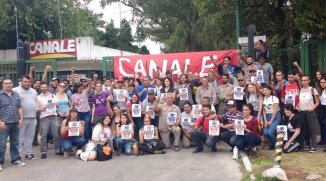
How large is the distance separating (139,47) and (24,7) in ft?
100.0

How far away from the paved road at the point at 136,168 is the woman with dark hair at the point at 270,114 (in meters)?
1.05

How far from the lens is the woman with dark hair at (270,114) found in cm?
1005

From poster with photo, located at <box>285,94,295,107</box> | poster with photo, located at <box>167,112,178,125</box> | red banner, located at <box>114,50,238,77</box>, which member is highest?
red banner, located at <box>114,50,238,77</box>

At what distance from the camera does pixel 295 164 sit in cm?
861

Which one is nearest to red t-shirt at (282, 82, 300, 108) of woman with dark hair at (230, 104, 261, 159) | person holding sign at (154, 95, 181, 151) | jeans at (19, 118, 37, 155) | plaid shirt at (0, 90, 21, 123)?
woman with dark hair at (230, 104, 261, 159)

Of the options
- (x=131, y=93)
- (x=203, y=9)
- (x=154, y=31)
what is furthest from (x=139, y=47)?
(x=131, y=93)

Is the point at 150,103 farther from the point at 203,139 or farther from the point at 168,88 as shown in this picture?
the point at 203,139

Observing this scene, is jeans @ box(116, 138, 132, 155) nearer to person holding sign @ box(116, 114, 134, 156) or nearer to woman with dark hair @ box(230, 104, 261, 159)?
person holding sign @ box(116, 114, 134, 156)

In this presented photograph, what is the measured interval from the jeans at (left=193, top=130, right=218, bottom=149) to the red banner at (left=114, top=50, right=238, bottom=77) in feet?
10.8

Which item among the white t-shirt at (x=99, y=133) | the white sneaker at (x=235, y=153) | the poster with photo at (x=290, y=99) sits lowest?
the white sneaker at (x=235, y=153)

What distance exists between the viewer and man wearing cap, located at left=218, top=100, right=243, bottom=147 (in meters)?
10.1

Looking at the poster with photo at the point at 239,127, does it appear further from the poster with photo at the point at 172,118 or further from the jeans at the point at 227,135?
the poster with photo at the point at 172,118

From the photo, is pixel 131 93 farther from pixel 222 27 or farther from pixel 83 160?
pixel 222 27

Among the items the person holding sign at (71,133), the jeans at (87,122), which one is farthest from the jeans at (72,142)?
the jeans at (87,122)
